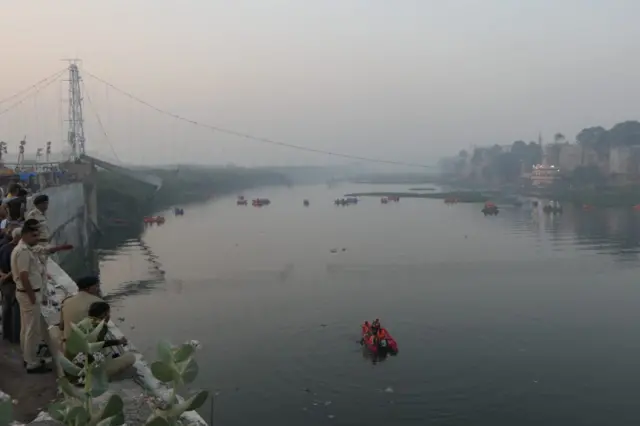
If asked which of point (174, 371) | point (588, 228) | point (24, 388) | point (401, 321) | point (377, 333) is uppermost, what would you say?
point (174, 371)

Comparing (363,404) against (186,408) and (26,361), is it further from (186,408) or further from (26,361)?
(186,408)

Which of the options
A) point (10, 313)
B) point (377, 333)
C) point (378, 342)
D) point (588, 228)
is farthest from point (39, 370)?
point (588, 228)

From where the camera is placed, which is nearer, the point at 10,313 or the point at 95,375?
the point at 95,375

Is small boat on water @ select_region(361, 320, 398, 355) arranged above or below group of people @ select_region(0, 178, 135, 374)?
below

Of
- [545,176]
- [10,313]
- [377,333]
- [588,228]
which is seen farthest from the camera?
[545,176]

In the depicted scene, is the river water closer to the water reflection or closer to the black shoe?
the water reflection

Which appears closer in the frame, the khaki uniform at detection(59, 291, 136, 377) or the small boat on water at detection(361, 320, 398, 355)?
the khaki uniform at detection(59, 291, 136, 377)

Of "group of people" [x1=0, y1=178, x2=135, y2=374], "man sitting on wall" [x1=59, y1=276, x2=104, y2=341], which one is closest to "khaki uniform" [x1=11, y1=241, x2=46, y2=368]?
"group of people" [x1=0, y1=178, x2=135, y2=374]

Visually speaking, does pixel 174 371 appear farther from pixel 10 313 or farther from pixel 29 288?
pixel 10 313
